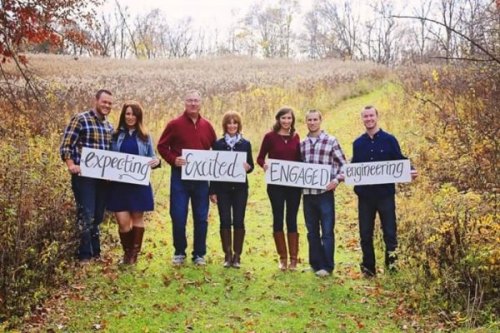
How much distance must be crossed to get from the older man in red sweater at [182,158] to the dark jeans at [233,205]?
22cm

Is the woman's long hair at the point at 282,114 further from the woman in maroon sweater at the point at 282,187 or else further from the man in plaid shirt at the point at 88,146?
the man in plaid shirt at the point at 88,146

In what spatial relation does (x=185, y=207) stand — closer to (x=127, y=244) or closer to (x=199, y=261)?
(x=199, y=261)

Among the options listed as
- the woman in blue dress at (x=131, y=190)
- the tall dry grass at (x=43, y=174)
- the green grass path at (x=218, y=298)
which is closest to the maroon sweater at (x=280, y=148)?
the woman in blue dress at (x=131, y=190)

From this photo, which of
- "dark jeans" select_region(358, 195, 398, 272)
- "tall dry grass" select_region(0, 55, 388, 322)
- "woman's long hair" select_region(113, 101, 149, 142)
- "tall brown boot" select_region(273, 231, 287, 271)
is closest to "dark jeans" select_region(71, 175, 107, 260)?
"tall dry grass" select_region(0, 55, 388, 322)

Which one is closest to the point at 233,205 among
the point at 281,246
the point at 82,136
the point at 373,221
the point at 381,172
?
the point at 281,246

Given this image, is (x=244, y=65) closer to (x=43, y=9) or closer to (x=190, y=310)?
(x=43, y=9)

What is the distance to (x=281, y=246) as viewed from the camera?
25.7 ft

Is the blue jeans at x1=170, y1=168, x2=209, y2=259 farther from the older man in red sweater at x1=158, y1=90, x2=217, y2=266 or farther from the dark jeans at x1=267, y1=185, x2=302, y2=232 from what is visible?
the dark jeans at x1=267, y1=185, x2=302, y2=232

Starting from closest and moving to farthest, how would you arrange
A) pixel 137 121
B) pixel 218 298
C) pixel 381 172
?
pixel 218 298, pixel 381 172, pixel 137 121

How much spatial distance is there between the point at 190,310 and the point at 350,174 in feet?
8.53

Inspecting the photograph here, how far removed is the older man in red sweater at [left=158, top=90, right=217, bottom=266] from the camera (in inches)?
303

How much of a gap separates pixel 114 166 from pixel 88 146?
0.41 m

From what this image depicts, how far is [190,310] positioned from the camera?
6367mm

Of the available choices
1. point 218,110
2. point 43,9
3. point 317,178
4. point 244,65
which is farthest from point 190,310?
point 244,65
